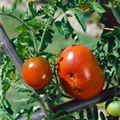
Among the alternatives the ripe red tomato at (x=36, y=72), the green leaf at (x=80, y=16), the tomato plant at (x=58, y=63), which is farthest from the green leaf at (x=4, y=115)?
the green leaf at (x=80, y=16)

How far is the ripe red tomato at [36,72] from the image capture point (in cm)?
91

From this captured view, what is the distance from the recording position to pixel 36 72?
924 mm

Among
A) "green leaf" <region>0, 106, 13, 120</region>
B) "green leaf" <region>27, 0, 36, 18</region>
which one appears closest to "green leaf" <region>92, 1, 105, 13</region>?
"green leaf" <region>27, 0, 36, 18</region>

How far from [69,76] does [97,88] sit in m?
0.06

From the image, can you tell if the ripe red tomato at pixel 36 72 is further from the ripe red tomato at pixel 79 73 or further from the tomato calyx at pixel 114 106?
the tomato calyx at pixel 114 106

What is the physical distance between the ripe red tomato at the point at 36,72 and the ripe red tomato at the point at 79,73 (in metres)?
0.04

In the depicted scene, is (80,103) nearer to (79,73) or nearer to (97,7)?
(79,73)

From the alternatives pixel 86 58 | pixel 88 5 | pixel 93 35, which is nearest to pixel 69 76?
pixel 86 58

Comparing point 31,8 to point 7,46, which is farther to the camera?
point 31,8

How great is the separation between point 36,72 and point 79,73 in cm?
8

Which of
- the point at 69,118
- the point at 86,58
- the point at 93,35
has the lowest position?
the point at 93,35

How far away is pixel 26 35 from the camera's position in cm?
100

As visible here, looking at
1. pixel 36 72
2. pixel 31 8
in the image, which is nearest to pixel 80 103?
pixel 36 72

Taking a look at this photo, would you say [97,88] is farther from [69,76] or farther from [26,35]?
[26,35]
